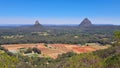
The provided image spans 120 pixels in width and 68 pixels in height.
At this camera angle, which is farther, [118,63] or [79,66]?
[79,66]

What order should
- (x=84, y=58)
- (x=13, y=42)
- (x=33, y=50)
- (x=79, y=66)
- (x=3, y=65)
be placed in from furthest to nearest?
(x=13, y=42) → (x=33, y=50) → (x=84, y=58) → (x=79, y=66) → (x=3, y=65)

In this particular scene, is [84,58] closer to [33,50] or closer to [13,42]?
[33,50]

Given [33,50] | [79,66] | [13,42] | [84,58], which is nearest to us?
[79,66]

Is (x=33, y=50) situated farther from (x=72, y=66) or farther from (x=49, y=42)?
(x=72, y=66)

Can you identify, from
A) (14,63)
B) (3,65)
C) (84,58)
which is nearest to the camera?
(3,65)

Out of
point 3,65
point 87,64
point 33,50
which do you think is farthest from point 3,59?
point 33,50

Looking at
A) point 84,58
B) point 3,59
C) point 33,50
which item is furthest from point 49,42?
point 3,59

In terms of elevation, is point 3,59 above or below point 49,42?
above

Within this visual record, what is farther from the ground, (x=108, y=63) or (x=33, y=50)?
(x=108, y=63)

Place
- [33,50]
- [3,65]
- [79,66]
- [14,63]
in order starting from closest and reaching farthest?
[3,65], [14,63], [79,66], [33,50]
